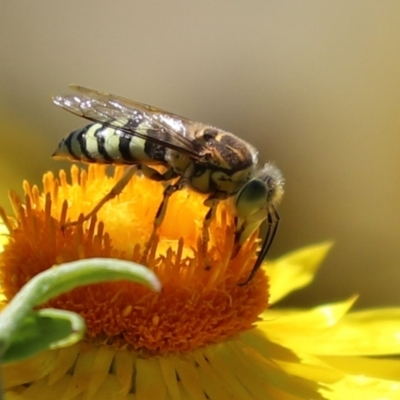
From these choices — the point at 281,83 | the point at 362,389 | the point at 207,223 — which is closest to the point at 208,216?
the point at 207,223

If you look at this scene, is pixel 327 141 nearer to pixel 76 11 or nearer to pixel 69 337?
pixel 76 11

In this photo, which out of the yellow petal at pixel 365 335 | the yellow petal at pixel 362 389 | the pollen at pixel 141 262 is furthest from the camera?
the yellow petal at pixel 365 335

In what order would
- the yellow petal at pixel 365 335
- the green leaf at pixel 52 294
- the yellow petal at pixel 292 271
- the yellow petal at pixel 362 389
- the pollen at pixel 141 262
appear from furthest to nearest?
1. the yellow petal at pixel 292 271
2. the yellow petal at pixel 365 335
3. the yellow petal at pixel 362 389
4. the pollen at pixel 141 262
5. the green leaf at pixel 52 294

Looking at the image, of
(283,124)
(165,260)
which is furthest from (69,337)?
(283,124)

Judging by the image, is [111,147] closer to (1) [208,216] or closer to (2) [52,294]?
(1) [208,216]

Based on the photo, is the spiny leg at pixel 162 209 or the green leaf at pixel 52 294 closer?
the green leaf at pixel 52 294

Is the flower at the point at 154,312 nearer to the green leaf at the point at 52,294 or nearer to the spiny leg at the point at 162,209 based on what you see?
the spiny leg at the point at 162,209

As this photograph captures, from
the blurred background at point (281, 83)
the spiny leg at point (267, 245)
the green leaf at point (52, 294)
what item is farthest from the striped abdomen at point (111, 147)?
the blurred background at point (281, 83)

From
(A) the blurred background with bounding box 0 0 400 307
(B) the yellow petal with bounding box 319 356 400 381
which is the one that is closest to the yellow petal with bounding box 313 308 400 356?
(B) the yellow petal with bounding box 319 356 400 381
